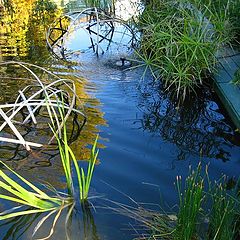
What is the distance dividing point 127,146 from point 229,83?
1.81 m

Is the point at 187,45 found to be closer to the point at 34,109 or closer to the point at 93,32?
the point at 34,109

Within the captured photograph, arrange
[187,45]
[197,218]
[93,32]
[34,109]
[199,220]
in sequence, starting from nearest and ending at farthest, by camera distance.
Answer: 1. [197,218]
2. [199,220]
3. [34,109]
4. [187,45]
5. [93,32]

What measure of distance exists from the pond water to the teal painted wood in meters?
0.20

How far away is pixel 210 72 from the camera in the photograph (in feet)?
18.0

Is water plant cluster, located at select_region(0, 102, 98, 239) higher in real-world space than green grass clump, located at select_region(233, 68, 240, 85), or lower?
lower

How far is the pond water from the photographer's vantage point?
3246mm

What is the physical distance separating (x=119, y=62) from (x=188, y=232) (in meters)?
5.46

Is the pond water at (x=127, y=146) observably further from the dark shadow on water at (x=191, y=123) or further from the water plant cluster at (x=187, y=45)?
the water plant cluster at (x=187, y=45)

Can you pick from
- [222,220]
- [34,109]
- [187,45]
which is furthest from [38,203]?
[187,45]

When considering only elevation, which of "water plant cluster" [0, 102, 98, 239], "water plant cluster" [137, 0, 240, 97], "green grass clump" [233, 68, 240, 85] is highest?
"water plant cluster" [137, 0, 240, 97]

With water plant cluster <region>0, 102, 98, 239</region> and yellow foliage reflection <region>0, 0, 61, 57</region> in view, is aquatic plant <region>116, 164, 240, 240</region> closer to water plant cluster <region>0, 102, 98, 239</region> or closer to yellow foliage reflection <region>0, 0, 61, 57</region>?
water plant cluster <region>0, 102, 98, 239</region>

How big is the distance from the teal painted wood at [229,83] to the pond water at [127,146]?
0.20 meters

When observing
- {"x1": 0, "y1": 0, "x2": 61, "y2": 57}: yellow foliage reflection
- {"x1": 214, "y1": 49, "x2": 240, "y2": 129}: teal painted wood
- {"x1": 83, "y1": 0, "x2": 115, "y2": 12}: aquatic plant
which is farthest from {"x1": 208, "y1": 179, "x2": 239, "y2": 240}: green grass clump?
{"x1": 83, "y1": 0, "x2": 115, "y2": 12}: aquatic plant

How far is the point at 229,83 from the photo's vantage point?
5.32 metres
